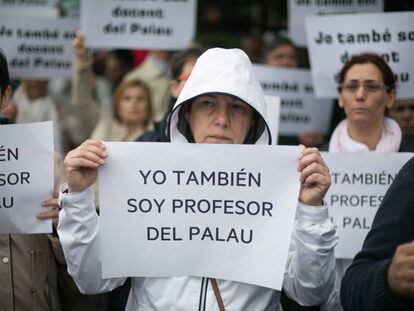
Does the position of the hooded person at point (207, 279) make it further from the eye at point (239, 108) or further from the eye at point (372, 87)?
the eye at point (372, 87)

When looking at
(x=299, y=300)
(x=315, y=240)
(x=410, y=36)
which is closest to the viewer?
(x=315, y=240)

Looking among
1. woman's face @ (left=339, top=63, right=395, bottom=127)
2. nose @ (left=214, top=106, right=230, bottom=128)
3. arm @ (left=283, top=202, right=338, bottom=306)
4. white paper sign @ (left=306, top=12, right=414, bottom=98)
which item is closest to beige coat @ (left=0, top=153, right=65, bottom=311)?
nose @ (left=214, top=106, right=230, bottom=128)

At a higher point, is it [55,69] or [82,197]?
[55,69]

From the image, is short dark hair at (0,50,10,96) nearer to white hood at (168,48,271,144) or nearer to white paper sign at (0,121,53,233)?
white paper sign at (0,121,53,233)

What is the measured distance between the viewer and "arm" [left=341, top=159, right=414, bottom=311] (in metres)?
2.23

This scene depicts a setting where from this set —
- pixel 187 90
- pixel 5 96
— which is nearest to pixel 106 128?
pixel 5 96

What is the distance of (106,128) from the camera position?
21.1 feet

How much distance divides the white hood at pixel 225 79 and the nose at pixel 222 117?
0.36ft

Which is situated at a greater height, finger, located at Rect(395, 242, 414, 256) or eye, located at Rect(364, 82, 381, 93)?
eye, located at Rect(364, 82, 381, 93)

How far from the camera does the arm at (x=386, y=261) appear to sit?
2234 millimetres

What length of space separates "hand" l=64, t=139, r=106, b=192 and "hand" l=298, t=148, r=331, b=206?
2.40 feet

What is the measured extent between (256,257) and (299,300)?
26cm

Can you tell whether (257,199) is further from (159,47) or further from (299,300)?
(159,47)

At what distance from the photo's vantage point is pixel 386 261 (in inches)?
90.7
